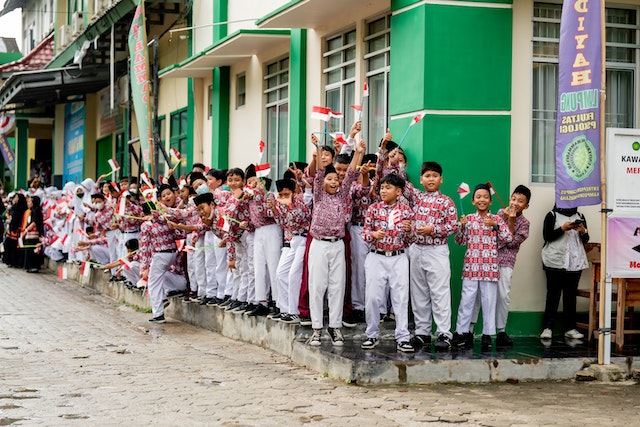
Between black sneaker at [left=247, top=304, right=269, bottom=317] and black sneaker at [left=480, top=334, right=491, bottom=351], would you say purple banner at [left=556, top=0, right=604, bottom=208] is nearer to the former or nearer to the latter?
black sneaker at [left=480, top=334, right=491, bottom=351]

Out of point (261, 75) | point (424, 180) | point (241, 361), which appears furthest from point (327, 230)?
point (261, 75)

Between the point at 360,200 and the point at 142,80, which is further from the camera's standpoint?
the point at 142,80

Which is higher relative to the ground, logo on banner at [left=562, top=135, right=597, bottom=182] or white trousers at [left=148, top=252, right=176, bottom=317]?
logo on banner at [left=562, top=135, right=597, bottom=182]

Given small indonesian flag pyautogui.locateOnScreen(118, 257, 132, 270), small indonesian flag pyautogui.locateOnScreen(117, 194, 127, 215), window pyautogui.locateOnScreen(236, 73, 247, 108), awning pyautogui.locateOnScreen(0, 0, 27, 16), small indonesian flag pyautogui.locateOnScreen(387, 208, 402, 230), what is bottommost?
Answer: small indonesian flag pyautogui.locateOnScreen(118, 257, 132, 270)

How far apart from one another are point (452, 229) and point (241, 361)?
2.73 m

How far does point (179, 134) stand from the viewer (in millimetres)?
22688

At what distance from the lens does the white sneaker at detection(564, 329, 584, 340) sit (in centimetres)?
1114

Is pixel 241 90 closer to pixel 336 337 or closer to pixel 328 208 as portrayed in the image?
pixel 328 208

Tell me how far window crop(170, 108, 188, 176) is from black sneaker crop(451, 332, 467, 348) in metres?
12.5

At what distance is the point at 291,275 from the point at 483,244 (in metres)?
2.18

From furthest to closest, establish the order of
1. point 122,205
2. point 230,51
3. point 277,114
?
1. point 230,51
2. point 277,114
3. point 122,205

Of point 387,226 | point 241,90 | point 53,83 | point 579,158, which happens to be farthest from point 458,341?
point 53,83

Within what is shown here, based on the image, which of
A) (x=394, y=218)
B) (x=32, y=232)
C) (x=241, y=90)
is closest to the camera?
(x=394, y=218)

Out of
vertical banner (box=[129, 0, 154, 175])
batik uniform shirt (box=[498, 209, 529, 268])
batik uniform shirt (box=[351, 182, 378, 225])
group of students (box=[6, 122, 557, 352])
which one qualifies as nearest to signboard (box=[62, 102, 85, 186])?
vertical banner (box=[129, 0, 154, 175])
